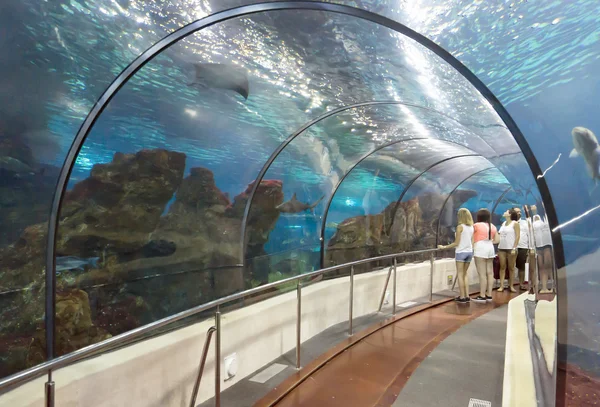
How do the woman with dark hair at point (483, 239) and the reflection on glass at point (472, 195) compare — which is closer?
the woman with dark hair at point (483, 239)

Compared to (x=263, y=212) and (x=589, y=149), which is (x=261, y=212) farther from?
(x=589, y=149)

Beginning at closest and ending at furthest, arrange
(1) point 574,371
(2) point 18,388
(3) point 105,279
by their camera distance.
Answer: (1) point 574,371
(2) point 18,388
(3) point 105,279

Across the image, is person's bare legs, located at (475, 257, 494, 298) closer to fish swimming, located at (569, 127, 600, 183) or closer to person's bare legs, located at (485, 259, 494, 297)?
person's bare legs, located at (485, 259, 494, 297)

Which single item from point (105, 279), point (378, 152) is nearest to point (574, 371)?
point (105, 279)

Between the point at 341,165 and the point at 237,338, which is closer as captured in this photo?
the point at 237,338

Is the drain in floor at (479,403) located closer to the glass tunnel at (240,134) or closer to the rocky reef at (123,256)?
the glass tunnel at (240,134)

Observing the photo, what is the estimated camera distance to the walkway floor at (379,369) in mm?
3229

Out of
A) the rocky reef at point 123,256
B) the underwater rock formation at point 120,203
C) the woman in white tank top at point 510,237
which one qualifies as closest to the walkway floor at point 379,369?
the woman in white tank top at point 510,237

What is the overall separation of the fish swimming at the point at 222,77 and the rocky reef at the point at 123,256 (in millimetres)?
2951

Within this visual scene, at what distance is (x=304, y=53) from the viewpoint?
13.6 ft

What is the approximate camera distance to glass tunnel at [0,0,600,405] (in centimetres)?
211

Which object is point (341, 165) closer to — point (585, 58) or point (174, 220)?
point (174, 220)

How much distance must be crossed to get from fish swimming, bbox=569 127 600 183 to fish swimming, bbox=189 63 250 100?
4125 mm

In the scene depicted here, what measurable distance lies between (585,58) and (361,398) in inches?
123
